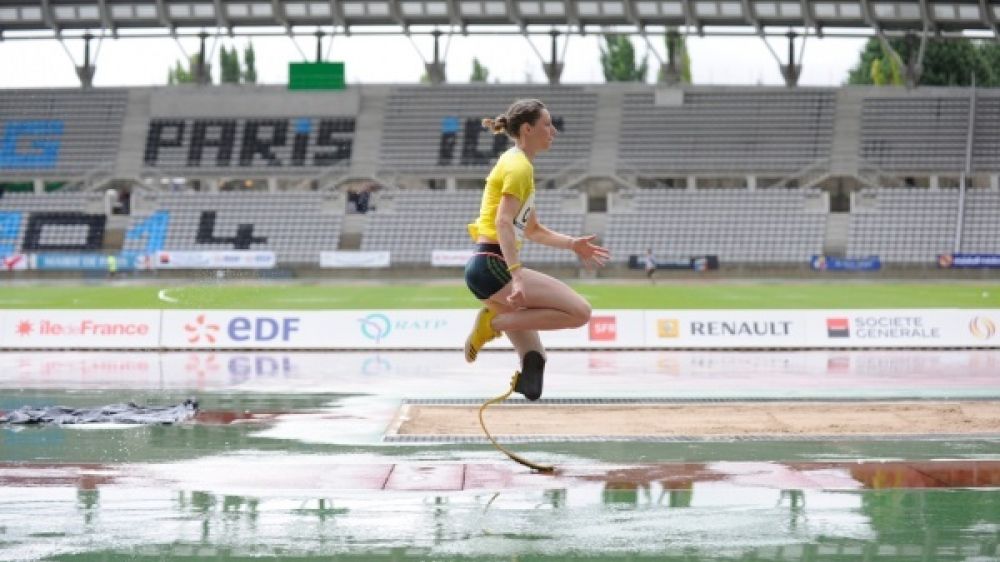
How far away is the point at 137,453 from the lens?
480 inches

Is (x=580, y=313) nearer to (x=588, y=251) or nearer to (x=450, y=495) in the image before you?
(x=588, y=251)

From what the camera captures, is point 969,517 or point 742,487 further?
point 742,487

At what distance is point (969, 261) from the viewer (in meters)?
58.0

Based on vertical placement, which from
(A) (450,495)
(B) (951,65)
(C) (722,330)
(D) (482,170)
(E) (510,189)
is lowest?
(A) (450,495)

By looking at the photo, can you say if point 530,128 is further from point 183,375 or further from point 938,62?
point 938,62

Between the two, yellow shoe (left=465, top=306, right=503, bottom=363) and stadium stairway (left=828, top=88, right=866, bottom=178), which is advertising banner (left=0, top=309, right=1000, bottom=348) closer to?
yellow shoe (left=465, top=306, right=503, bottom=363)

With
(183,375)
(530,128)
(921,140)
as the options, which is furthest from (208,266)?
(530,128)

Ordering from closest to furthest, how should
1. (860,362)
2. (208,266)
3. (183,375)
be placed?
(183,375) → (860,362) → (208,266)

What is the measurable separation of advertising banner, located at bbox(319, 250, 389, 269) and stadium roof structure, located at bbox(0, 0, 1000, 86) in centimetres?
978

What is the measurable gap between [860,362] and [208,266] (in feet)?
138

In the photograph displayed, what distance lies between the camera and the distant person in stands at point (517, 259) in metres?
9.50

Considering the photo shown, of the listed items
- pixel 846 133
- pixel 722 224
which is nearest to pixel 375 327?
pixel 722 224

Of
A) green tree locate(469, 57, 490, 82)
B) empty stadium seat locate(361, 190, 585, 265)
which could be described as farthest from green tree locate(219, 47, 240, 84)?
empty stadium seat locate(361, 190, 585, 265)

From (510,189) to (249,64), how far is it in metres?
102
